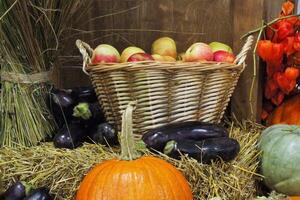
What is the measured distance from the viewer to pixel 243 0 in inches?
67.1

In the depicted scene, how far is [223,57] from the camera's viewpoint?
153cm

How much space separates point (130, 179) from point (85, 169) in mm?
238

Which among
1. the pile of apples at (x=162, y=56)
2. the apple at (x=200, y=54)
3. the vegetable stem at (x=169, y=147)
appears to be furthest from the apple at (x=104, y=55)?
the vegetable stem at (x=169, y=147)

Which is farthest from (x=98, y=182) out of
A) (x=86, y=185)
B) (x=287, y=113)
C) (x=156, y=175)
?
(x=287, y=113)

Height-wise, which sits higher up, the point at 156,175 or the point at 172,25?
the point at 172,25

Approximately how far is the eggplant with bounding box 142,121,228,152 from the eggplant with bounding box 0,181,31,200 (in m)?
0.36

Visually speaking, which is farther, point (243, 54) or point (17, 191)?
point (243, 54)

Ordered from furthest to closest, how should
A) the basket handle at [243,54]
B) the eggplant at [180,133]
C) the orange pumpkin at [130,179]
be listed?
the basket handle at [243,54] < the eggplant at [180,133] < the orange pumpkin at [130,179]

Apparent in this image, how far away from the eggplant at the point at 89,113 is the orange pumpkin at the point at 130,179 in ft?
1.16

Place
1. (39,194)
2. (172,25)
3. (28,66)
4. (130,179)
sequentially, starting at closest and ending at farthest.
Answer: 1. (130,179)
2. (39,194)
3. (28,66)
4. (172,25)

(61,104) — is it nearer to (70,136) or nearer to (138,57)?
(70,136)

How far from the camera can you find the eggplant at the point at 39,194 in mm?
1270

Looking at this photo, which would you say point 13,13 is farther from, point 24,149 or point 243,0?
point 243,0

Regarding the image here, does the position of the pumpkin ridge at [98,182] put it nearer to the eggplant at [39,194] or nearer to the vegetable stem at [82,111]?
the eggplant at [39,194]
